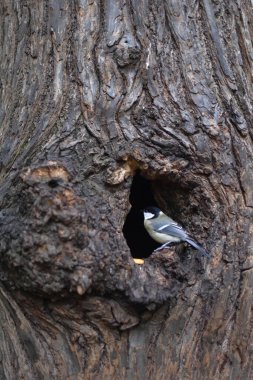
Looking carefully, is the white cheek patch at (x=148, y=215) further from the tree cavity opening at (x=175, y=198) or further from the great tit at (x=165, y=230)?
the tree cavity opening at (x=175, y=198)

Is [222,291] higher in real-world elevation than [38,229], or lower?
lower

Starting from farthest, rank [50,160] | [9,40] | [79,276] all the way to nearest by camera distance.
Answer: [9,40] < [50,160] < [79,276]

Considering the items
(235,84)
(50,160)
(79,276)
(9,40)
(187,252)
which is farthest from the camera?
(9,40)

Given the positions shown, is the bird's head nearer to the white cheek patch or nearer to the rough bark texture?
the white cheek patch

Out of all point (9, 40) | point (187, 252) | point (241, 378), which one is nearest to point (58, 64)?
point (9, 40)

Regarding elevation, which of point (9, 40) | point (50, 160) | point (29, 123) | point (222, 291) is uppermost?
point (9, 40)

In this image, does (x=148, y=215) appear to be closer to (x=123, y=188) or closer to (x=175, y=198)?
(x=175, y=198)

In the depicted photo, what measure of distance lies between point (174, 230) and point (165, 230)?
132mm

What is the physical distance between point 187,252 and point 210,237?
132 millimetres

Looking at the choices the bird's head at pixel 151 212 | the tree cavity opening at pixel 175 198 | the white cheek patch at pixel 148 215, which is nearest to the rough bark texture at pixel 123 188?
the tree cavity opening at pixel 175 198

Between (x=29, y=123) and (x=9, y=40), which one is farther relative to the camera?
(x=9, y=40)

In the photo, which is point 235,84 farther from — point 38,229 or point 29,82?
point 38,229

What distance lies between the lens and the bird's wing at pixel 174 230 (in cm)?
311

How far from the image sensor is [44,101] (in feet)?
10.6
